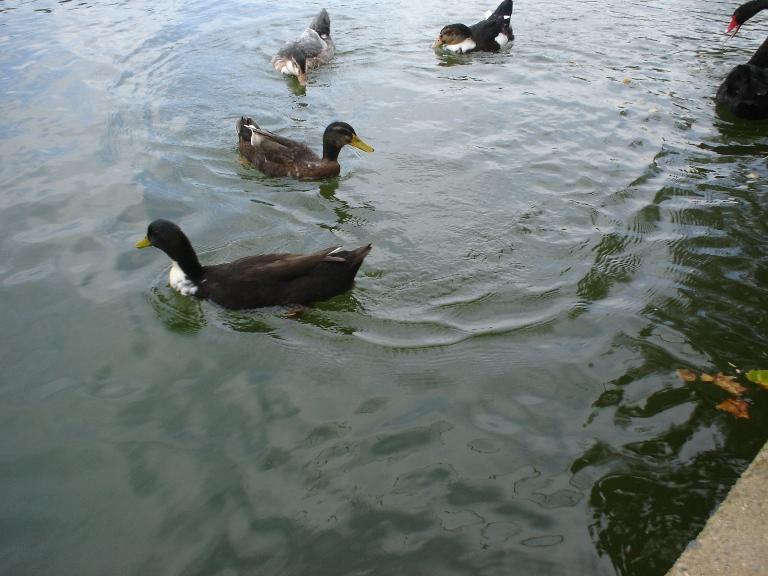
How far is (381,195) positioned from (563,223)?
6.79ft

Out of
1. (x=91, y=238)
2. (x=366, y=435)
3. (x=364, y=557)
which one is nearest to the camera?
(x=364, y=557)

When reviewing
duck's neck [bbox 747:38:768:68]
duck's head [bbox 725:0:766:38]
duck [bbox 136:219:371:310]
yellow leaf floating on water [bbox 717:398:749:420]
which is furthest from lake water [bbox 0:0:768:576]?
duck's head [bbox 725:0:766:38]

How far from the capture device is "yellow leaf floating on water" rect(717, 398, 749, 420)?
421 cm

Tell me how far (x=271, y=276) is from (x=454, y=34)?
8.23 meters

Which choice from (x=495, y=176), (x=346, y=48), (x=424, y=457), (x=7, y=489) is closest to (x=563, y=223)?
(x=495, y=176)

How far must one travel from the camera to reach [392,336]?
5133 millimetres

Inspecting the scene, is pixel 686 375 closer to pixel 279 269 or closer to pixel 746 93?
pixel 279 269

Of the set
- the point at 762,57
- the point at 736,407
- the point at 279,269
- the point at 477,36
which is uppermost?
the point at 477,36

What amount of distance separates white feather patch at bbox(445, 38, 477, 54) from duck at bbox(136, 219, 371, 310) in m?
7.80

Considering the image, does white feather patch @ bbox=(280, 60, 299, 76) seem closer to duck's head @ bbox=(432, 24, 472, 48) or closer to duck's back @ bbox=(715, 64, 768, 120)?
duck's head @ bbox=(432, 24, 472, 48)

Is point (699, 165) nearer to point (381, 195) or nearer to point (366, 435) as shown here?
point (381, 195)

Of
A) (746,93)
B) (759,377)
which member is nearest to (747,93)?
(746,93)

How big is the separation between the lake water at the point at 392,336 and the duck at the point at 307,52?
666mm

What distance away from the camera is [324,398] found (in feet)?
15.0
